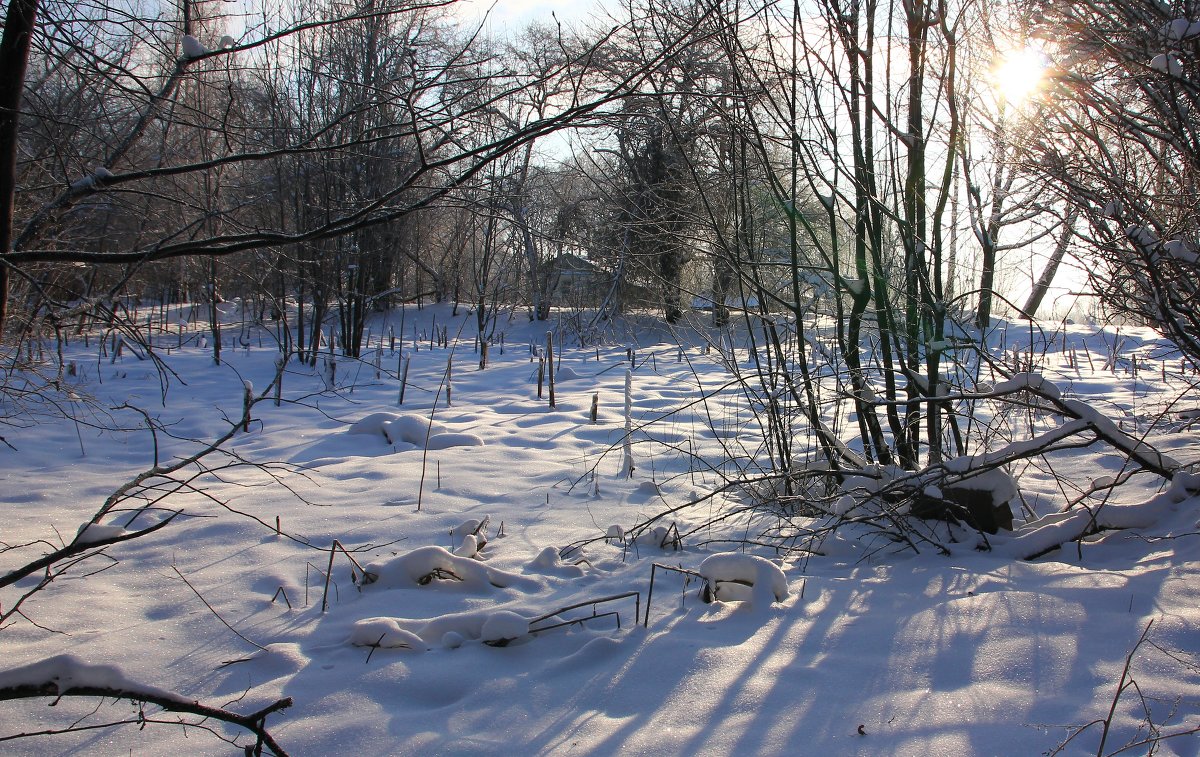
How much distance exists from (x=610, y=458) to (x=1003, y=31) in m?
3.76

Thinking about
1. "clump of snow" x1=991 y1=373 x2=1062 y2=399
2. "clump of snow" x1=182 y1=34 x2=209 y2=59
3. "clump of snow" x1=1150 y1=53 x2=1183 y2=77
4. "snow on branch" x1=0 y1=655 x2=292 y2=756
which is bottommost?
"snow on branch" x1=0 y1=655 x2=292 y2=756

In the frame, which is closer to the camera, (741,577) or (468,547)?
(741,577)

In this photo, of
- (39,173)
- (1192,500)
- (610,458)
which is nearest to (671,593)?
(1192,500)

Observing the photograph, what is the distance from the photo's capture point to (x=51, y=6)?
201 cm

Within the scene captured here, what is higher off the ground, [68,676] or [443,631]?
[68,676]

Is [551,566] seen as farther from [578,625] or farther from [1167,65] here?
[1167,65]

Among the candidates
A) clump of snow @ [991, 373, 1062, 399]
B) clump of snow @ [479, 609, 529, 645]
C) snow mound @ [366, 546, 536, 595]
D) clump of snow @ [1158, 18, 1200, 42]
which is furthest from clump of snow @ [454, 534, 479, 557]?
clump of snow @ [1158, 18, 1200, 42]

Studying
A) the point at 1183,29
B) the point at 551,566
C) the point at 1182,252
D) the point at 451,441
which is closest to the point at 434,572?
the point at 551,566

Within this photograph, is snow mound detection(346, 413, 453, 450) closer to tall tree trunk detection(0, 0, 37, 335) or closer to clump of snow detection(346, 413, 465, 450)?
clump of snow detection(346, 413, 465, 450)

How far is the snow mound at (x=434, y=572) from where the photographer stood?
2.78 meters

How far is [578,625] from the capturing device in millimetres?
2445

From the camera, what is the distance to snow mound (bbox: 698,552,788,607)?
8.65 ft

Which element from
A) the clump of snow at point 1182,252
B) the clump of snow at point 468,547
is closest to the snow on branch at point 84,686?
the clump of snow at point 468,547

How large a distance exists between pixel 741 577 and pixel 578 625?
2.03 feet
